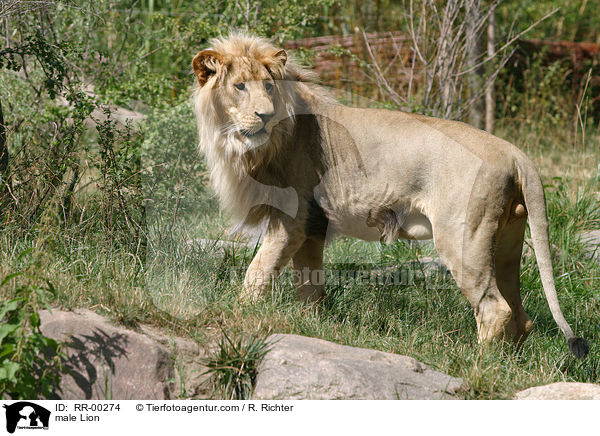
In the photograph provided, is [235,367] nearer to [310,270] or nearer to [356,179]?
[310,270]

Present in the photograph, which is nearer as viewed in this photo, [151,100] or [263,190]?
[263,190]

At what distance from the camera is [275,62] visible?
4.11 meters

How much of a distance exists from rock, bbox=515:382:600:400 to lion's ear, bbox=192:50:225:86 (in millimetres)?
2384

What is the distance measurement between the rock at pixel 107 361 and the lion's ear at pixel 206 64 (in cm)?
155

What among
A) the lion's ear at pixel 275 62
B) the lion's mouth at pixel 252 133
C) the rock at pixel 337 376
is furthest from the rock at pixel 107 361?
the lion's ear at pixel 275 62

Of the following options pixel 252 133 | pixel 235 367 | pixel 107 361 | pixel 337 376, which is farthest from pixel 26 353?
pixel 252 133

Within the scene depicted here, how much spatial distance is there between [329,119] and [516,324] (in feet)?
5.52

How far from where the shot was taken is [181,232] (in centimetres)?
464

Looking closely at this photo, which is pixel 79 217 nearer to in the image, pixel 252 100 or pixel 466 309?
pixel 252 100

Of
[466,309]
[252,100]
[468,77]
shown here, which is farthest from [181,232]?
[468,77]

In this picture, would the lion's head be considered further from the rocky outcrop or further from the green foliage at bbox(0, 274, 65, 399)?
the green foliage at bbox(0, 274, 65, 399)

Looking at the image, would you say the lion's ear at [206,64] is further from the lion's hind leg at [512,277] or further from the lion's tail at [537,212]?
the lion's hind leg at [512,277]

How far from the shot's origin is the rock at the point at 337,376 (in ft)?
10.5
